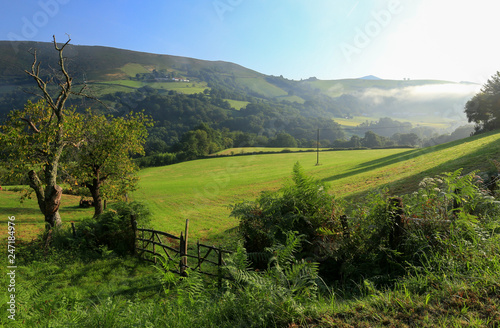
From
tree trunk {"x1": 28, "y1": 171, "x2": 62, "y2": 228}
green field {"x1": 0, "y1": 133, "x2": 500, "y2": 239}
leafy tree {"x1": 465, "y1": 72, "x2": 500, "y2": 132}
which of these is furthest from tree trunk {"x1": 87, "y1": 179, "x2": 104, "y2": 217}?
leafy tree {"x1": 465, "y1": 72, "x2": 500, "y2": 132}

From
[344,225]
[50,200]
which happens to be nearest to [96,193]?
[50,200]

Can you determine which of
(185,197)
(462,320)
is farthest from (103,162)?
(462,320)

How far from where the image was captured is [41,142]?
13.3 metres

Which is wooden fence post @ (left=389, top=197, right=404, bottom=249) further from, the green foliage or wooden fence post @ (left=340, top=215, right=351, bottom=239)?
the green foliage

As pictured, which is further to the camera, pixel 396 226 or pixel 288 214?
pixel 288 214

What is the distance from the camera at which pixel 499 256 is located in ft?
11.3

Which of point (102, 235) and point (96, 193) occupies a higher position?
point (96, 193)

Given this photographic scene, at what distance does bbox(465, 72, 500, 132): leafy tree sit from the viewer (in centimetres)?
5203

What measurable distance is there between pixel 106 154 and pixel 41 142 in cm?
461

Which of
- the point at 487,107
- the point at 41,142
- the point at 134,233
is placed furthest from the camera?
the point at 487,107

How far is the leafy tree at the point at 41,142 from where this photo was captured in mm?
12672

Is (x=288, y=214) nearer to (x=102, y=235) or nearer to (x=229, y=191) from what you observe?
(x=102, y=235)

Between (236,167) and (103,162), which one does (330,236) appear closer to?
(103,162)

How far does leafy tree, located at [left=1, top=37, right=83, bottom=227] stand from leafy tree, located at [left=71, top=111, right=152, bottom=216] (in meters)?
2.42
